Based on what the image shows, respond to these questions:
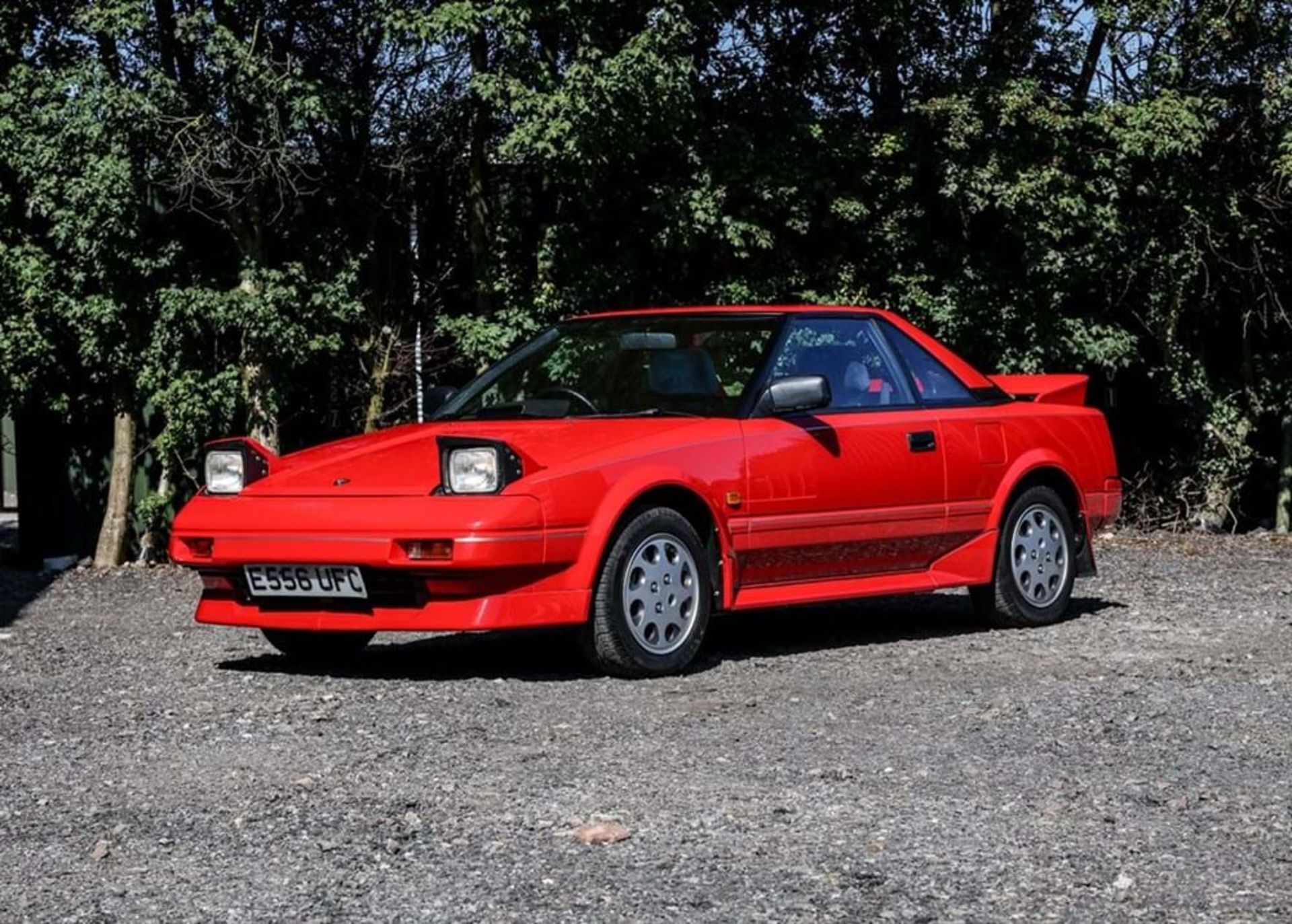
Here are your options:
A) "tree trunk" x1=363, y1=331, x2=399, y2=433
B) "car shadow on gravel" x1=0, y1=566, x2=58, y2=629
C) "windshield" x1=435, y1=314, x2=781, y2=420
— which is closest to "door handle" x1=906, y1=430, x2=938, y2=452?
"windshield" x1=435, y1=314, x2=781, y2=420

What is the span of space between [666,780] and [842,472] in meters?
3.38

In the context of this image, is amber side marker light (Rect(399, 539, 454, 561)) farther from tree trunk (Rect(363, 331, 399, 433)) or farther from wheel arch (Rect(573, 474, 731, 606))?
tree trunk (Rect(363, 331, 399, 433))

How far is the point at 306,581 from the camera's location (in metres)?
8.87

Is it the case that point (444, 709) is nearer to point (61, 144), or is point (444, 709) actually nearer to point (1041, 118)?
point (61, 144)

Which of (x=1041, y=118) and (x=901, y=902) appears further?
Answer: (x=1041, y=118)

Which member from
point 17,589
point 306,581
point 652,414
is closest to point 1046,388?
point 652,414

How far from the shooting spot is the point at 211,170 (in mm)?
15688

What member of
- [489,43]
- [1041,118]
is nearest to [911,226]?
[1041,118]

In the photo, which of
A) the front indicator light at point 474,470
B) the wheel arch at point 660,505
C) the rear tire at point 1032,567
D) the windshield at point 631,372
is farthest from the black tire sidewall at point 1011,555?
the front indicator light at point 474,470

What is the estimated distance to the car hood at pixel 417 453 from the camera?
345 inches

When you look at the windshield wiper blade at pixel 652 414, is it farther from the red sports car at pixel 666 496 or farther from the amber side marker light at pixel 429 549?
the amber side marker light at pixel 429 549

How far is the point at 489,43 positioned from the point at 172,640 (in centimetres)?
674

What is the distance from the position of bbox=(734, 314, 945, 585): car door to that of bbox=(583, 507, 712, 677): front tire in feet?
1.17

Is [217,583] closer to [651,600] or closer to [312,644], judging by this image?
[312,644]
